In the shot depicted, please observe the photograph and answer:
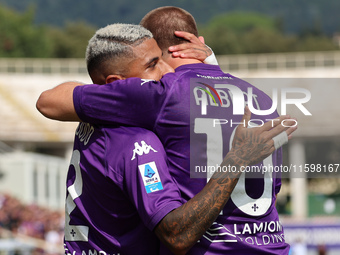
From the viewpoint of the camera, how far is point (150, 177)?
139 inches

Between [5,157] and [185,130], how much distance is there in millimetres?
25637

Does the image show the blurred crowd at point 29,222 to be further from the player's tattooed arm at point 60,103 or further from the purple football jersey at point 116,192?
the player's tattooed arm at point 60,103

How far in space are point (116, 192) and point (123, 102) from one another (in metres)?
0.47

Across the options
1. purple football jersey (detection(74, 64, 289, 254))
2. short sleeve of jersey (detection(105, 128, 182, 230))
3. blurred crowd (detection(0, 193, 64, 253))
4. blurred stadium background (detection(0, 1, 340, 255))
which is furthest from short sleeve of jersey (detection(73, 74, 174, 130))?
blurred crowd (detection(0, 193, 64, 253))

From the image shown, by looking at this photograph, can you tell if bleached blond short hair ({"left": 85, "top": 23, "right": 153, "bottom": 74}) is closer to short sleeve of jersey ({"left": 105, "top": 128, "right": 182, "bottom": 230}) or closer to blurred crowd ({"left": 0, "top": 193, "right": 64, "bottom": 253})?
short sleeve of jersey ({"left": 105, "top": 128, "right": 182, "bottom": 230})

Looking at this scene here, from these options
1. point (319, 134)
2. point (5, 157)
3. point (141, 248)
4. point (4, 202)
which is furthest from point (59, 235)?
point (319, 134)

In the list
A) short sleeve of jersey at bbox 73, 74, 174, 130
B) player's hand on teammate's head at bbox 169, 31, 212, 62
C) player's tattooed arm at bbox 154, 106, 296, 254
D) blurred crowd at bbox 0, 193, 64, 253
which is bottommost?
blurred crowd at bbox 0, 193, 64, 253

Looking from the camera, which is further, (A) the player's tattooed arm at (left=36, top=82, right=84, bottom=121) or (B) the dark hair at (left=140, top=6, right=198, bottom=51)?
(B) the dark hair at (left=140, top=6, right=198, bottom=51)

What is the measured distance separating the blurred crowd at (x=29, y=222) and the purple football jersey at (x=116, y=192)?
14.5m

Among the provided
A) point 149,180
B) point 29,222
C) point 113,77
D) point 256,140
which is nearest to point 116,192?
point 149,180

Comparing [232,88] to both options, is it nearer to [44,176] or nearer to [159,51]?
[159,51]

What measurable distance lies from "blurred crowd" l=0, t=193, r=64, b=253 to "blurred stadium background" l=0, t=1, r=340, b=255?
0.09 ft

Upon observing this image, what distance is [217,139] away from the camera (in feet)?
12.1

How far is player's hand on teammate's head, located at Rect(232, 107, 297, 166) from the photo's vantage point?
3559mm
